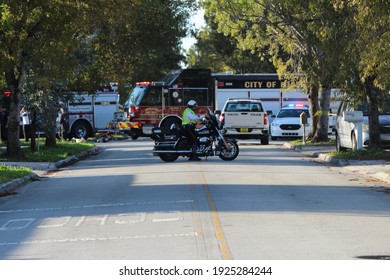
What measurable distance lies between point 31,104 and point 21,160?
4.39 metres

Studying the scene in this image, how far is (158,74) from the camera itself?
67.3 meters

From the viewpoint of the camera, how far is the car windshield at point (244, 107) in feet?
118

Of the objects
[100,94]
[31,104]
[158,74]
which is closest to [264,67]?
[158,74]

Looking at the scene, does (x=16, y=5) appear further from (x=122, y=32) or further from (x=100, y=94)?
(x=100, y=94)

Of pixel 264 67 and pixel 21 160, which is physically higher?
pixel 264 67

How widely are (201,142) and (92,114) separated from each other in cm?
2347

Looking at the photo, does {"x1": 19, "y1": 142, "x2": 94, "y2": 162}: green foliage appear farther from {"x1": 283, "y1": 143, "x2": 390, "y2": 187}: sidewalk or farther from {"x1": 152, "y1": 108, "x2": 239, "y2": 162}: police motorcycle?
{"x1": 283, "y1": 143, "x2": 390, "y2": 187}: sidewalk

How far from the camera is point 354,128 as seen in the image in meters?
25.6

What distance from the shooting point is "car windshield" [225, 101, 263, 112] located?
35906 mm

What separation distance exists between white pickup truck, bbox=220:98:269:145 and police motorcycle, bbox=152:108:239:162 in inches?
403

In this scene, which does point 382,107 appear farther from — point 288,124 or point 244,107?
point 288,124

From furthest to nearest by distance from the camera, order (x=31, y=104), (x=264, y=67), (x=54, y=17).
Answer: (x=264, y=67) → (x=31, y=104) → (x=54, y=17)

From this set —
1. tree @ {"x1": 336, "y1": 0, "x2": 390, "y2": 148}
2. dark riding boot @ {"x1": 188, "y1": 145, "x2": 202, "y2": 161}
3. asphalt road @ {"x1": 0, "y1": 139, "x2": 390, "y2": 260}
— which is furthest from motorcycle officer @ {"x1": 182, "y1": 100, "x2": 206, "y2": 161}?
tree @ {"x1": 336, "y1": 0, "x2": 390, "y2": 148}

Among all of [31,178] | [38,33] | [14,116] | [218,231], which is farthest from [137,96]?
[218,231]
